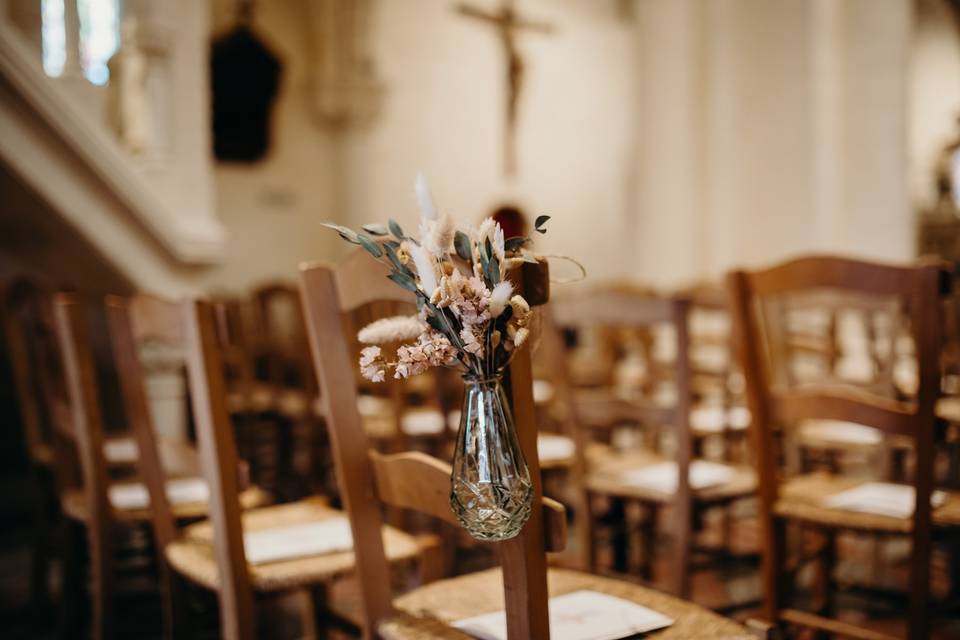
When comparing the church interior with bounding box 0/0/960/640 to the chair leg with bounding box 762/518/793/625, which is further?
the chair leg with bounding box 762/518/793/625

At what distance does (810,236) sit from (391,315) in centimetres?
595

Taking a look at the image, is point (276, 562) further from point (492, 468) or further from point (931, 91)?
point (931, 91)

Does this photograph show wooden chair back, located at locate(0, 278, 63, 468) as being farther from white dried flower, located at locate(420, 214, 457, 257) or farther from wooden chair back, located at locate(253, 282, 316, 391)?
white dried flower, located at locate(420, 214, 457, 257)

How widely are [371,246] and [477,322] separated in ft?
0.65

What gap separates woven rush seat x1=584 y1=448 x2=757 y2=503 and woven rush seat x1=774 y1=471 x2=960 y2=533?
0.55ft

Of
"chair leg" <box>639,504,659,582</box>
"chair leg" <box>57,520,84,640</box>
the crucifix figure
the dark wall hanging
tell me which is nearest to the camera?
"chair leg" <box>57,520,84,640</box>

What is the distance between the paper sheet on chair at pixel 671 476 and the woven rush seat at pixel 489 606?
2.68ft

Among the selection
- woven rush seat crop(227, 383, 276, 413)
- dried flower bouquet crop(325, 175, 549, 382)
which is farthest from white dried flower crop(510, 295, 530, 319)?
woven rush seat crop(227, 383, 276, 413)

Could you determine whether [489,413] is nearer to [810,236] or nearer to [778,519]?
[778,519]

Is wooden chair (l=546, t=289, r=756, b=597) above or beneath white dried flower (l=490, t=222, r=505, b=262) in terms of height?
beneath

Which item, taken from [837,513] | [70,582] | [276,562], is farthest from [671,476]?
[70,582]

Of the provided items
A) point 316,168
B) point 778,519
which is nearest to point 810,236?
point 316,168

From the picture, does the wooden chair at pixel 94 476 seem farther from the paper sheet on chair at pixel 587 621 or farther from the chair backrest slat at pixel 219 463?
the paper sheet on chair at pixel 587 621

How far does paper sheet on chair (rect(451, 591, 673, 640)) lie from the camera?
122 cm
